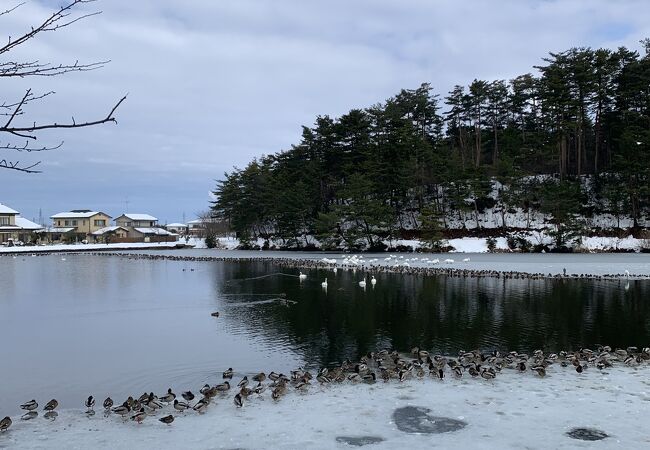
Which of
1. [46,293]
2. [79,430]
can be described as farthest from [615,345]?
[46,293]

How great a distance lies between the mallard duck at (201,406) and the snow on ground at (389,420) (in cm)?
13

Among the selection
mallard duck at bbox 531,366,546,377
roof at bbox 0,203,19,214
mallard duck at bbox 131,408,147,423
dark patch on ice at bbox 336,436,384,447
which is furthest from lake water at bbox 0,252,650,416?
roof at bbox 0,203,19,214

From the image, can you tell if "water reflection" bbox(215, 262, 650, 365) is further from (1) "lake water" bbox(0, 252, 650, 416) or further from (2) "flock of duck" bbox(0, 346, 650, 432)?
(2) "flock of duck" bbox(0, 346, 650, 432)

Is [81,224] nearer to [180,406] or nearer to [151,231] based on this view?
[151,231]

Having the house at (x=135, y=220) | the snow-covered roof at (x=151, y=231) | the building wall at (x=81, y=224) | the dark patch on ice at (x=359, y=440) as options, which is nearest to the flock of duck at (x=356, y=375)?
the dark patch on ice at (x=359, y=440)

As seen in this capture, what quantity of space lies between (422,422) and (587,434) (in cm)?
215

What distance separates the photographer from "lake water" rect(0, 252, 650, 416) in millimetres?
11086

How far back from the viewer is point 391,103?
A: 2263 inches

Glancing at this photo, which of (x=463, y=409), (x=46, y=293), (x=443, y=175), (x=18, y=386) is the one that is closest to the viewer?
(x=463, y=409)

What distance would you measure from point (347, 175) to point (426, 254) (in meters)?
13.8

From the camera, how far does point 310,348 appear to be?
42.5ft

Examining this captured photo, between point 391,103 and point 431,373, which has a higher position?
point 391,103

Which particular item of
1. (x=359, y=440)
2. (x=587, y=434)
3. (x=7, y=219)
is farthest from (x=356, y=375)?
(x=7, y=219)

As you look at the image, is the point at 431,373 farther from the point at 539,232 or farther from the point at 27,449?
the point at 539,232
